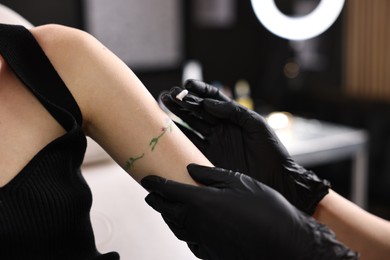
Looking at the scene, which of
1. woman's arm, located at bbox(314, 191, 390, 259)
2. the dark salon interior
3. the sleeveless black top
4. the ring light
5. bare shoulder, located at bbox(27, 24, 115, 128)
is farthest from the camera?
the dark salon interior

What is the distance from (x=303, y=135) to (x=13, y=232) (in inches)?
79.9

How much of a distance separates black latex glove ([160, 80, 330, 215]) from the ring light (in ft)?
4.16

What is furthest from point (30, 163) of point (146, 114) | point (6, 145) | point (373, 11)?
point (373, 11)

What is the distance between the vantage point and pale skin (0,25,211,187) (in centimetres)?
92

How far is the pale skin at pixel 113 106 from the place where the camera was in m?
0.92

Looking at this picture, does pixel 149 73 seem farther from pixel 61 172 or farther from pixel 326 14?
pixel 61 172

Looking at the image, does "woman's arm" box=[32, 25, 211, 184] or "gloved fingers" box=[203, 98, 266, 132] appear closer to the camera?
"woman's arm" box=[32, 25, 211, 184]

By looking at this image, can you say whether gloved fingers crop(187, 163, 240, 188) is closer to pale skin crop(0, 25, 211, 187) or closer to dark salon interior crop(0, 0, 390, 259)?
pale skin crop(0, 25, 211, 187)

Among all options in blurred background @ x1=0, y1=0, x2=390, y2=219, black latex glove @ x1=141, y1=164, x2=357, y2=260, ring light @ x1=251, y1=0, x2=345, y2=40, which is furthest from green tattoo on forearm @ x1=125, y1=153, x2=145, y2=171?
blurred background @ x1=0, y1=0, x2=390, y2=219

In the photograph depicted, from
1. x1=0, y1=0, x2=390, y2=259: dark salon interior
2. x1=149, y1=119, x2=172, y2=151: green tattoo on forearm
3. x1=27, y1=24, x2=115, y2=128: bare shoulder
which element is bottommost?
x1=0, y1=0, x2=390, y2=259: dark salon interior

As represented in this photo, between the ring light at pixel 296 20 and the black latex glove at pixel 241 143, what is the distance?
4.16 feet

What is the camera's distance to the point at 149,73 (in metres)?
2.94

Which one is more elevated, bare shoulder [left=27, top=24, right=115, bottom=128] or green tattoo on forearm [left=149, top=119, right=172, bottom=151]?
bare shoulder [left=27, top=24, right=115, bottom=128]

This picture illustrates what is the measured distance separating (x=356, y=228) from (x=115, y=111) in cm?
54
